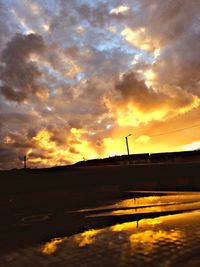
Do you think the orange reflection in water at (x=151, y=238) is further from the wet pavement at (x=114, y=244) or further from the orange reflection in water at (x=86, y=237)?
the orange reflection in water at (x=86, y=237)

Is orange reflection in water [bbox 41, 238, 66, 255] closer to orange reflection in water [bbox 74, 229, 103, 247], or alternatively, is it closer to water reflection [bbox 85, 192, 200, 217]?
orange reflection in water [bbox 74, 229, 103, 247]

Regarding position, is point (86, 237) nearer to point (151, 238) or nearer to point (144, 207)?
point (151, 238)

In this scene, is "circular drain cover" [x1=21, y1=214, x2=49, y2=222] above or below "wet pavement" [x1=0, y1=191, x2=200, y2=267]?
above

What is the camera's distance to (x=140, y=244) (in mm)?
5262

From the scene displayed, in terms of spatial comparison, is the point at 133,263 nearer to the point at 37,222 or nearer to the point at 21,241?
the point at 21,241

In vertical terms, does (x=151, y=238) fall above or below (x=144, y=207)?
below

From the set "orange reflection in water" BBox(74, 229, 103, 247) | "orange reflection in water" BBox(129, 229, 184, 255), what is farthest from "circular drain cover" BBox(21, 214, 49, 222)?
"orange reflection in water" BBox(129, 229, 184, 255)

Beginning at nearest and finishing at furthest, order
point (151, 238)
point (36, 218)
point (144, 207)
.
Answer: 1. point (151, 238)
2. point (36, 218)
3. point (144, 207)

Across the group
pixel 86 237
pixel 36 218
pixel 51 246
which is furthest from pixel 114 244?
pixel 36 218

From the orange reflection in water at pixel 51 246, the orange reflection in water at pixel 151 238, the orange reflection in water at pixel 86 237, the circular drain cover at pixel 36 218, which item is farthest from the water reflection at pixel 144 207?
the orange reflection in water at pixel 151 238

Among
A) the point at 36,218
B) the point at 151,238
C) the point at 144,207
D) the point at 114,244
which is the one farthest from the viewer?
the point at 144,207

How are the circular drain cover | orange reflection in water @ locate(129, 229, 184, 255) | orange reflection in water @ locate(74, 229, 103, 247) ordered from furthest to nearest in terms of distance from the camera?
the circular drain cover, orange reflection in water @ locate(74, 229, 103, 247), orange reflection in water @ locate(129, 229, 184, 255)

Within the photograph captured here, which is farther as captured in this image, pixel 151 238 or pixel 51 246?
pixel 51 246

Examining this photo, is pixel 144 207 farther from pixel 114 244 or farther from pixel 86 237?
pixel 114 244
